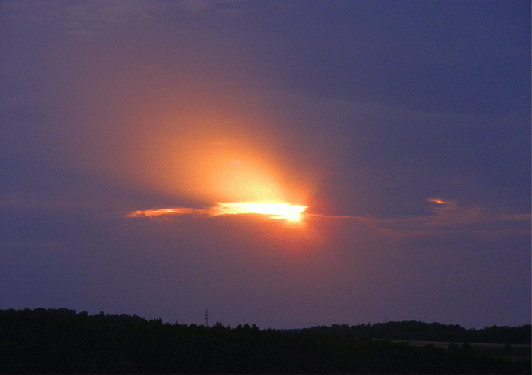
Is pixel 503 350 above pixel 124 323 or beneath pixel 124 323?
beneath

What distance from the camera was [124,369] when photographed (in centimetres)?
2459

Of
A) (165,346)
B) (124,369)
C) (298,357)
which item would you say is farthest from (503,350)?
(124,369)

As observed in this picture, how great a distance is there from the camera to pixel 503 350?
3475cm

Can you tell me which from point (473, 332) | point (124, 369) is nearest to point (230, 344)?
point (124, 369)

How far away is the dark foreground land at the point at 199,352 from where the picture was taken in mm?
24969

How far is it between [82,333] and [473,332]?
30.7m

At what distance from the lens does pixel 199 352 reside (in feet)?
88.6

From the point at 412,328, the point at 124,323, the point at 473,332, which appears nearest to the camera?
the point at 124,323

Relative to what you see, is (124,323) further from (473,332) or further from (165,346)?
(473,332)

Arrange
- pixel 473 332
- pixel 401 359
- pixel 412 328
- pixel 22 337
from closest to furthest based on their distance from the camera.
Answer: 1. pixel 22 337
2. pixel 401 359
3. pixel 473 332
4. pixel 412 328

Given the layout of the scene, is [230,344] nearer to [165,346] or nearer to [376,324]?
[165,346]

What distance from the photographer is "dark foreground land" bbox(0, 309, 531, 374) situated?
2497 cm

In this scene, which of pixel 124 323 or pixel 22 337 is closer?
pixel 22 337

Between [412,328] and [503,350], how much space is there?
50.8ft
